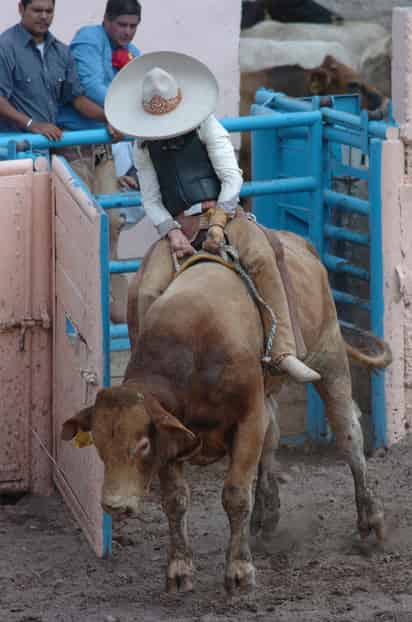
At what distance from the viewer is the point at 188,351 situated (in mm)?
5984

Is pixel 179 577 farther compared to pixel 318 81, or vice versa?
pixel 318 81

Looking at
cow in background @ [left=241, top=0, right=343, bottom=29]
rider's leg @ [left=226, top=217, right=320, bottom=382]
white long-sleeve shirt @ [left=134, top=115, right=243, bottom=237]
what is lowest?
rider's leg @ [left=226, top=217, right=320, bottom=382]

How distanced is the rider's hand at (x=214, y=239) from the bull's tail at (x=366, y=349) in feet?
4.44

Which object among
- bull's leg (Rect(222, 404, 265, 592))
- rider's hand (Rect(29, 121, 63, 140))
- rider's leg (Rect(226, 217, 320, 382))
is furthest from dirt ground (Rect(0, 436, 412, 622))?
rider's hand (Rect(29, 121, 63, 140))

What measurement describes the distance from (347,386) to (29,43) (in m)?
3.14

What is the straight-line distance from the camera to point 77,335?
7047mm

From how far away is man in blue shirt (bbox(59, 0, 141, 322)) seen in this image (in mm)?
8891

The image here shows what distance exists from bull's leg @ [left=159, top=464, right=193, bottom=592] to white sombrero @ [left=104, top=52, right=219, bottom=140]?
1.59m

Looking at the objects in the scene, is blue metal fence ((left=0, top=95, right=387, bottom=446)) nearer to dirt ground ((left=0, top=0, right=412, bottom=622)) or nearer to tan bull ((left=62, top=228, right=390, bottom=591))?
dirt ground ((left=0, top=0, right=412, bottom=622))

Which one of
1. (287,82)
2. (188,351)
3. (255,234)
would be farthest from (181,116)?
(287,82)

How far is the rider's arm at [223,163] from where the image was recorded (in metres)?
6.58

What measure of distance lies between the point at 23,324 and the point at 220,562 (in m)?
1.75

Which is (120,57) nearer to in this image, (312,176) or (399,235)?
(312,176)

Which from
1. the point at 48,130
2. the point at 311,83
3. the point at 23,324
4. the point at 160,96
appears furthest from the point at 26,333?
the point at 311,83
